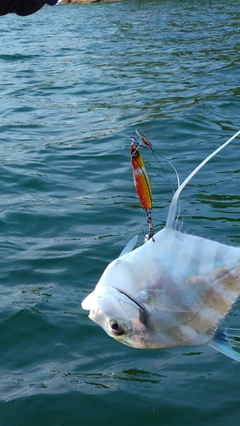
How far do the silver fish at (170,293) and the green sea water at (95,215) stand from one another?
0.58ft

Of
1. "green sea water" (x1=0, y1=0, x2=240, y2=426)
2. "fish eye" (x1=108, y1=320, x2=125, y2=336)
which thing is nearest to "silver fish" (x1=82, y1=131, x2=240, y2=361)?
"fish eye" (x1=108, y1=320, x2=125, y2=336)

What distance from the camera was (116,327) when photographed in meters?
2.44

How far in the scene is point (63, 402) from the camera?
4.30 meters

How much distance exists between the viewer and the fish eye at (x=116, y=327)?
2426 mm

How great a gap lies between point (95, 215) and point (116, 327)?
4.63m

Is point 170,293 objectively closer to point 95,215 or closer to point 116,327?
point 116,327

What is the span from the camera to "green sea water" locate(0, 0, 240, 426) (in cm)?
430

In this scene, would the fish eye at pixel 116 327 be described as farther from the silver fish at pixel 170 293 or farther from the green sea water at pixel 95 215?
the green sea water at pixel 95 215

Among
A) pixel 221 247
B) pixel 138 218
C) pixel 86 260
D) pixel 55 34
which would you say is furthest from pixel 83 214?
pixel 55 34

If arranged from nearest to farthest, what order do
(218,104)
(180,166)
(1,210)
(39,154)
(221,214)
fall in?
(221,214)
(1,210)
(180,166)
(39,154)
(218,104)

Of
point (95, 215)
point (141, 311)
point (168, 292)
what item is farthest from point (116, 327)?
point (95, 215)

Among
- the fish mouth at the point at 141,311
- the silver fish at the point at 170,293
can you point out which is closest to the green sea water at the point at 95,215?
the silver fish at the point at 170,293

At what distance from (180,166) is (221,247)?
19.4 ft

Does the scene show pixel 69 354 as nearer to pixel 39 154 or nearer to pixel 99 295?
pixel 99 295
